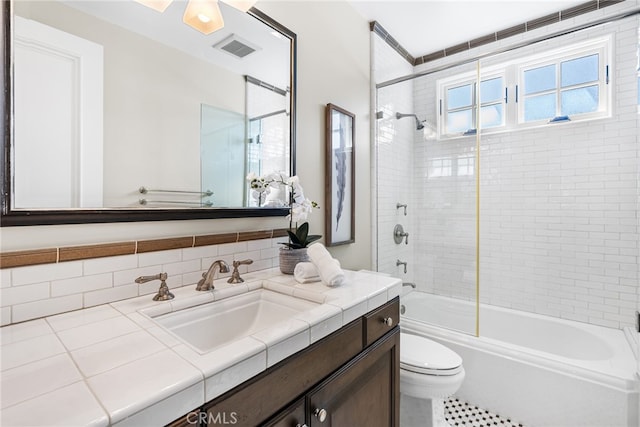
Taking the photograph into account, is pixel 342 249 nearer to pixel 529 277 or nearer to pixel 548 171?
pixel 529 277

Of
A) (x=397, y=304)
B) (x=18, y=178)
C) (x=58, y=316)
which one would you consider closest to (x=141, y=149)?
(x=18, y=178)

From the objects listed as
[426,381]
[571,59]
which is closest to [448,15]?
[571,59]

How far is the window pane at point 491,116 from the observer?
2.66 m

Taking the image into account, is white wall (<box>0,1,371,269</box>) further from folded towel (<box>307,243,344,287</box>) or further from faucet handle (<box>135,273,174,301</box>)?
folded towel (<box>307,243,344,287</box>)

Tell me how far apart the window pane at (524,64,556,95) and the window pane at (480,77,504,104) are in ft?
0.64

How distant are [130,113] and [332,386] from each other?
3.54 ft

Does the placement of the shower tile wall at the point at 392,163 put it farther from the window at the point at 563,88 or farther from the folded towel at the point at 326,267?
the folded towel at the point at 326,267

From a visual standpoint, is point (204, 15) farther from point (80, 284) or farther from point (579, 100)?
point (579, 100)

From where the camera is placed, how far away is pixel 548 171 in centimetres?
246

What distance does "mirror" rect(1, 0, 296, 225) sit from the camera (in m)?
0.81

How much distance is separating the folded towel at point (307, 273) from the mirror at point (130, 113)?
37cm

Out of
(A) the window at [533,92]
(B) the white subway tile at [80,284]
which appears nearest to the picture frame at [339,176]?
(A) the window at [533,92]

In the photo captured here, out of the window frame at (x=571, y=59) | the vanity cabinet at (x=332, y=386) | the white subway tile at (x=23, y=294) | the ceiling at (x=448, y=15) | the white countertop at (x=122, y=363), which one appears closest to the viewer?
the white countertop at (x=122, y=363)

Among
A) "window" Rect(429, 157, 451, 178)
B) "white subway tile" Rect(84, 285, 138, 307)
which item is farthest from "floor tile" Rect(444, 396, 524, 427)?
"white subway tile" Rect(84, 285, 138, 307)
